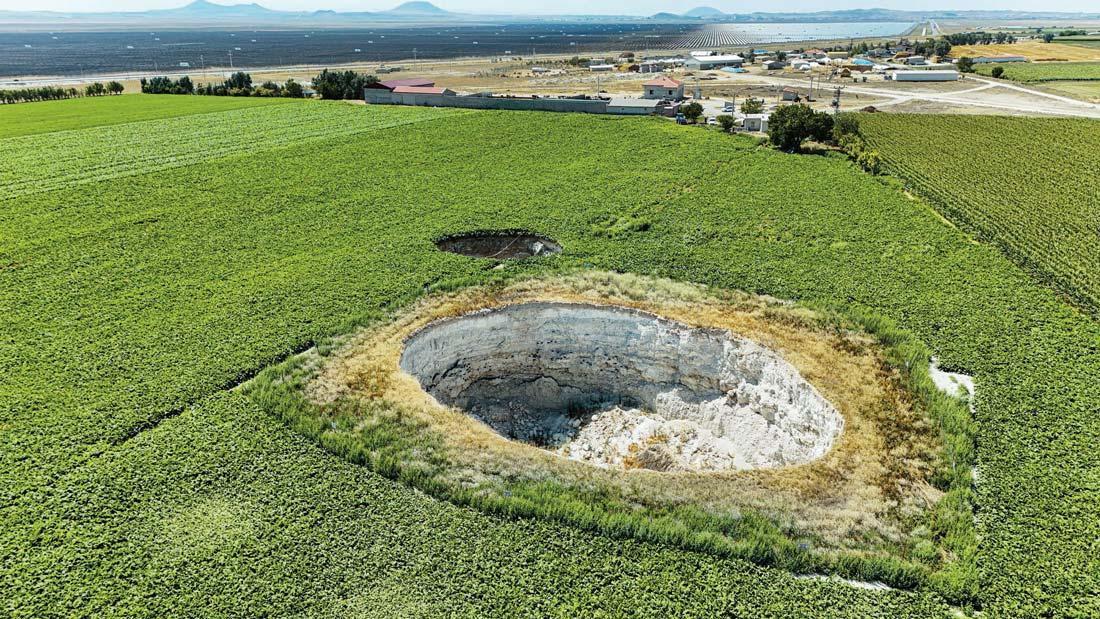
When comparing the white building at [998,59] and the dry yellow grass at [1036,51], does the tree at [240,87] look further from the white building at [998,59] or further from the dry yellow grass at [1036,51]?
the dry yellow grass at [1036,51]

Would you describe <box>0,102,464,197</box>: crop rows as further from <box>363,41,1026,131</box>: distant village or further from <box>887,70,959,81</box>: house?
<box>887,70,959,81</box>: house

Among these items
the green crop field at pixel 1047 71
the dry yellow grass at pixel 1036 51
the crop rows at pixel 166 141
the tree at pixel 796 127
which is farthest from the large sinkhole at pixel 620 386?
the dry yellow grass at pixel 1036 51

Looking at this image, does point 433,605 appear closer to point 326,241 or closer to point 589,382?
point 589,382

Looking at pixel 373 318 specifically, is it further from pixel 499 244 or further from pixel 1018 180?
pixel 1018 180

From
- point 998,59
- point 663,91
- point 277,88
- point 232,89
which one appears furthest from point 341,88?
point 998,59

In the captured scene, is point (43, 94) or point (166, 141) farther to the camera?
point (43, 94)
